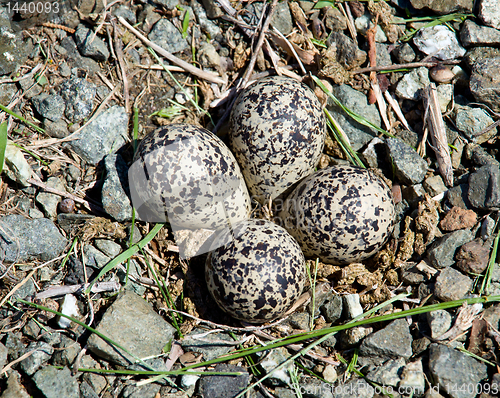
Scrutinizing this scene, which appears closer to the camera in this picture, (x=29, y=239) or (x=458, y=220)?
(x=29, y=239)

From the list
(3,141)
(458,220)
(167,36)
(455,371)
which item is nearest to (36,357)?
(3,141)

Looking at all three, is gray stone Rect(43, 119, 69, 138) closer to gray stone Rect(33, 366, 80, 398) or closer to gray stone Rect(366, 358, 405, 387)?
gray stone Rect(33, 366, 80, 398)

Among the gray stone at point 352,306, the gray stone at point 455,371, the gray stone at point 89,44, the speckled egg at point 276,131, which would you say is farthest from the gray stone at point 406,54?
the gray stone at point 89,44

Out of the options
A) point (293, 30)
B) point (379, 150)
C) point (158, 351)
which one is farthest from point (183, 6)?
point (158, 351)

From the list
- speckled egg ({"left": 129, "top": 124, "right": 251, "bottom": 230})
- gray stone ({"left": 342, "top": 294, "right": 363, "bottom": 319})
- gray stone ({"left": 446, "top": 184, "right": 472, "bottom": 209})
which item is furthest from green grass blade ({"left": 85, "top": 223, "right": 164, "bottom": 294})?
gray stone ({"left": 446, "top": 184, "right": 472, "bottom": 209})

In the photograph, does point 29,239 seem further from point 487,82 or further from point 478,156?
point 487,82
